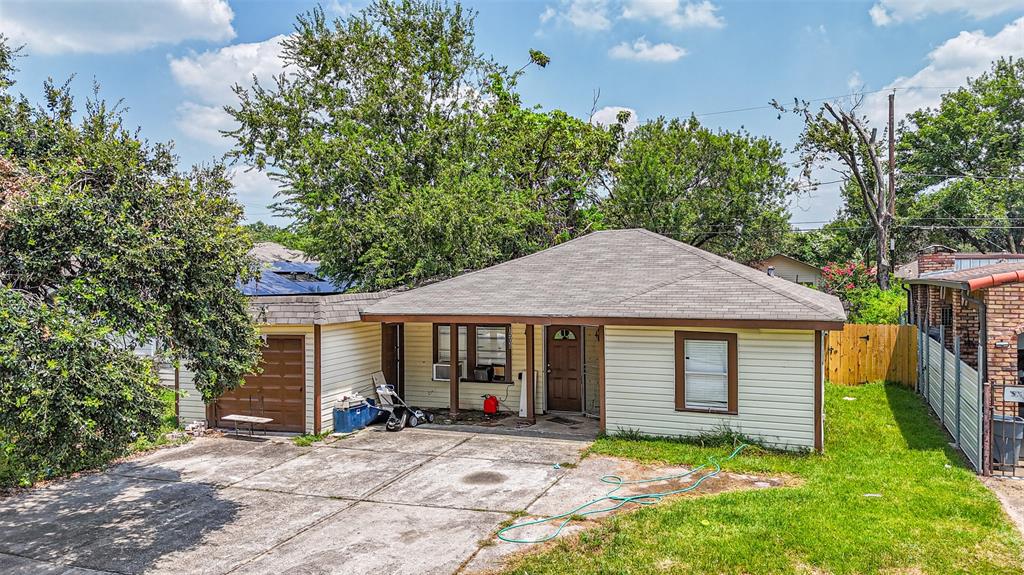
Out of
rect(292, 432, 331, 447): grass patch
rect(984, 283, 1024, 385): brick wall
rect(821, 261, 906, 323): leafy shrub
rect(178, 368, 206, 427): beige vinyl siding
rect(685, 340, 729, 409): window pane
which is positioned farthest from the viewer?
rect(821, 261, 906, 323): leafy shrub

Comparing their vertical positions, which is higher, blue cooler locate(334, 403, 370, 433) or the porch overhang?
the porch overhang

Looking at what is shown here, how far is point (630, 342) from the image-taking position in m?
11.2

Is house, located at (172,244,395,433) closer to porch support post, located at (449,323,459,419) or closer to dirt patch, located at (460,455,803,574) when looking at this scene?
porch support post, located at (449,323,459,419)

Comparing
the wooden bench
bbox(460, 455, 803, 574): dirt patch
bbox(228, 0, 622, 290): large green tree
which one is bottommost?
bbox(460, 455, 803, 574): dirt patch

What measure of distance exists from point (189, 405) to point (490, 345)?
6374 mm

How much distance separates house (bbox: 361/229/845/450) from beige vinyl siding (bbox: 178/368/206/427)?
379cm

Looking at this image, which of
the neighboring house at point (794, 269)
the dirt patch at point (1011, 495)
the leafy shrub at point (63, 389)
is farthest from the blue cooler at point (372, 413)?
the neighboring house at point (794, 269)

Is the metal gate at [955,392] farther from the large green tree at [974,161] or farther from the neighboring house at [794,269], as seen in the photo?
the neighboring house at [794,269]

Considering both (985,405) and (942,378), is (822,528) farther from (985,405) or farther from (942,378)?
(942,378)

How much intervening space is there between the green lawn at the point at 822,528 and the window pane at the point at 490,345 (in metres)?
4.93

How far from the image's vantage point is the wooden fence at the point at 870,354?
54.1 ft

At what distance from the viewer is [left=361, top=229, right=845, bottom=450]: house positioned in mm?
10227

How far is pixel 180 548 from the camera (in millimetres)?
6711

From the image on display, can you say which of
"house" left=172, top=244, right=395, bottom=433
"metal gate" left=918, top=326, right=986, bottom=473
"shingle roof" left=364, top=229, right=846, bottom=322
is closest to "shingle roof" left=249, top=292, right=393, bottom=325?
"house" left=172, top=244, right=395, bottom=433
